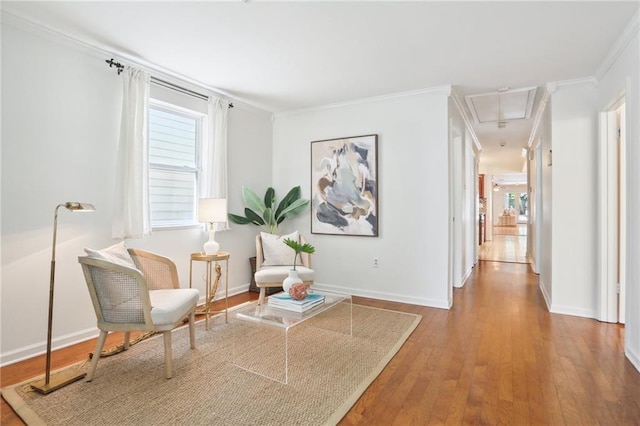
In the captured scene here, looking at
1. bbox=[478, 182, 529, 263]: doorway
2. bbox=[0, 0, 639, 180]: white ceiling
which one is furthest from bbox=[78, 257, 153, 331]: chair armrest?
bbox=[478, 182, 529, 263]: doorway

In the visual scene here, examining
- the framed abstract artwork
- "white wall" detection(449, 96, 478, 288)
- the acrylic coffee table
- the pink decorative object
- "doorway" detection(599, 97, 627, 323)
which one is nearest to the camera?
the acrylic coffee table

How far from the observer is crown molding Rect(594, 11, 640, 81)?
2.56 meters

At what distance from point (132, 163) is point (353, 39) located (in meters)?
2.27

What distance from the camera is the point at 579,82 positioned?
370cm

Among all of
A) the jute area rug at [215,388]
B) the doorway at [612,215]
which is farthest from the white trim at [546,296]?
the jute area rug at [215,388]

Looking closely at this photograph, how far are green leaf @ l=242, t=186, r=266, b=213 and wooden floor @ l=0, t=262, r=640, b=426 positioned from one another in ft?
7.73

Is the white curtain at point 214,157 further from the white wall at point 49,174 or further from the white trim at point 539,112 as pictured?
the white trim at point 539,112

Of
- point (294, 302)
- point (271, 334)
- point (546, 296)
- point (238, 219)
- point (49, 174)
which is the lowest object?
point (271, 334)

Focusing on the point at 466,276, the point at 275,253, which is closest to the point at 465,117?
the point at 466,276

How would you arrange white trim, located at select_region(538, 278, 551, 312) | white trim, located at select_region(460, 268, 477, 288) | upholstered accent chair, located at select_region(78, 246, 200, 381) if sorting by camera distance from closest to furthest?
1. upholstered accent chair, located at select_region(78, 246, 200, 381)
2. white trim, located at select_region(538, 278, 551, 312)
3. white trim, located at select_region(460, 268, 477, 288)

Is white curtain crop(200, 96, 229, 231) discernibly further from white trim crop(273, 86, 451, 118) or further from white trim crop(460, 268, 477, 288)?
white trim crop(460, 268, 477, 288)

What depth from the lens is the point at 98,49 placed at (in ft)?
10.00

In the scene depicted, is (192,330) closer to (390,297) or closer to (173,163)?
(173,163)

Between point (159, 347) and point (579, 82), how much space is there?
485 cm
